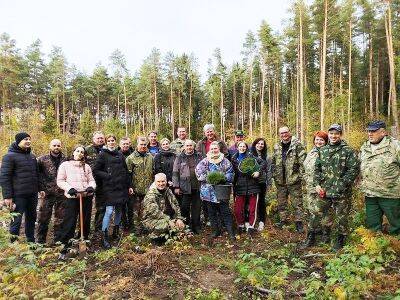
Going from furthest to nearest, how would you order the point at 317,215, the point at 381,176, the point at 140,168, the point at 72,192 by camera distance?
the point at 140,168
the point at 317,215
the point at 72,192
the point at 381,176

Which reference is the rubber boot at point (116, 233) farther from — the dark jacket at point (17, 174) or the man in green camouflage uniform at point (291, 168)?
the man in green camouflage uniform at point (291, 168)

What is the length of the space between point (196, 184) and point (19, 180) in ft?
11.9

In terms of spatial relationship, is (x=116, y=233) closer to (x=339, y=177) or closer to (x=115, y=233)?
(x=115, y=233)

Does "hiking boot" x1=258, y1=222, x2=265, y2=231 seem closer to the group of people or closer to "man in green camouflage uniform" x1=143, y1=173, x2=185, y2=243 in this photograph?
the group of people

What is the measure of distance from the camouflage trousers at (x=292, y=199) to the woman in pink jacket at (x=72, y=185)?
4277mm

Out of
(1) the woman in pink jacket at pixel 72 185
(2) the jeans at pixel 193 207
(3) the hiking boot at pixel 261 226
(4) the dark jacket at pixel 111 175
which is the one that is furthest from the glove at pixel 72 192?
(3) the hiking boot at pixel 261 226

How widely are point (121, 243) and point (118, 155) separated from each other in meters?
1.84

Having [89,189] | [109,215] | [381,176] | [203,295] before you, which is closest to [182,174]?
[109,215]

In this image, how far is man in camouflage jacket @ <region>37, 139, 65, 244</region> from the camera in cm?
712

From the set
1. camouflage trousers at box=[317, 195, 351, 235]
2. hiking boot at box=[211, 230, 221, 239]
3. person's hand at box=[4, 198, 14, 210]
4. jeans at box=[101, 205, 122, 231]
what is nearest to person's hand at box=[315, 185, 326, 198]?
camouflage trousers at box=[317, 195, 351, 235]

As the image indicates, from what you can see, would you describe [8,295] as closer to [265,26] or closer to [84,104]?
[265,26]

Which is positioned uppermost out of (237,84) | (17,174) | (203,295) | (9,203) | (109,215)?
(237,84)

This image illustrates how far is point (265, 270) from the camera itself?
17.1 feet

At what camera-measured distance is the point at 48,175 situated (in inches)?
280
